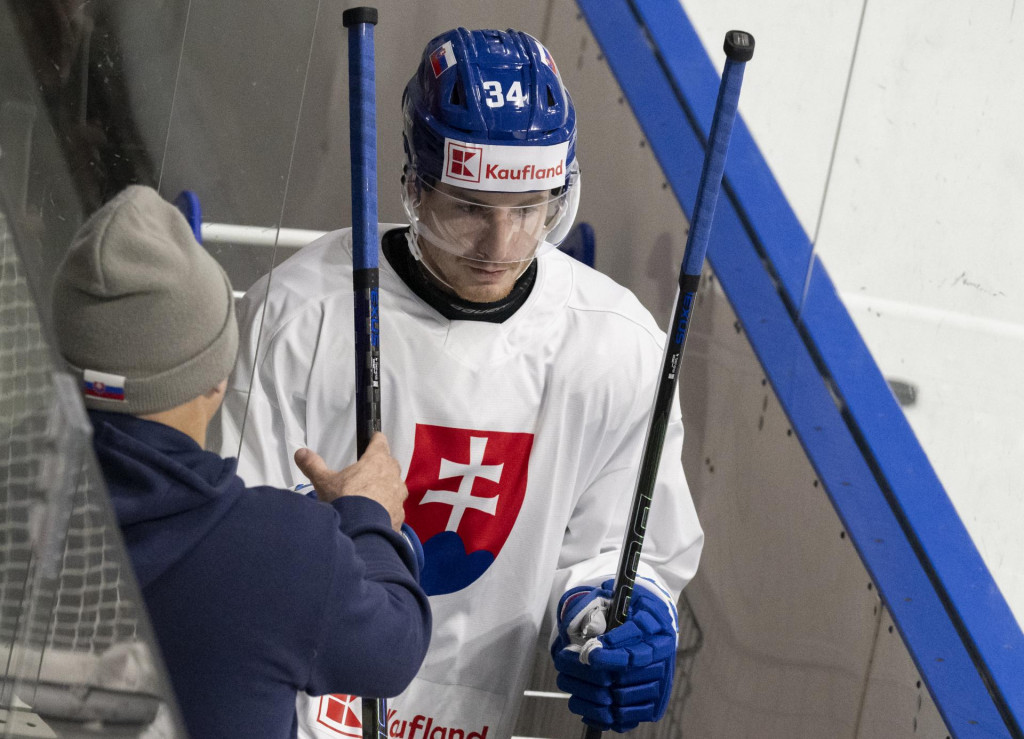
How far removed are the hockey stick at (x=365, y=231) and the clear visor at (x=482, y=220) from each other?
0.12m

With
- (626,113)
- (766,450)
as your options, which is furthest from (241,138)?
(766,450)

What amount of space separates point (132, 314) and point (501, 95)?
0.63 m

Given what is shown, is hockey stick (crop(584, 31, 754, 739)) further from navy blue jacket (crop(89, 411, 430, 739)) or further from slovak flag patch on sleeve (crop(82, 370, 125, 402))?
slovak flag patch on sleeve (crop(82, 370, 125, 402))

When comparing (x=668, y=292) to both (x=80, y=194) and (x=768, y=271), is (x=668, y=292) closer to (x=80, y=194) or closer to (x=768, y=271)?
(x=768, y=271)

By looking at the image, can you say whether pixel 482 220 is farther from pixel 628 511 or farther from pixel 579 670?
pixel 579 670

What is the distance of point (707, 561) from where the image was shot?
228 cm

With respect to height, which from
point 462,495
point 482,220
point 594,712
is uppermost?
point 482,220

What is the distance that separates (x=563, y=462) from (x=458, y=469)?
0.42 ft

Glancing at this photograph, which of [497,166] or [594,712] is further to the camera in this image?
[594,712]

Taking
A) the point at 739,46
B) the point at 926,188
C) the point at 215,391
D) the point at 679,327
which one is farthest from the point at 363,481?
the point at 926,188

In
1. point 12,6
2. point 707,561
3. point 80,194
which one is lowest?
point 707,561

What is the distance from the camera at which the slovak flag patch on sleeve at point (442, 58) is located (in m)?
1.45

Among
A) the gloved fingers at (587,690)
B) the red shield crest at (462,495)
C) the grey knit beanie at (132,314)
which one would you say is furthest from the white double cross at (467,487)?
the grey knit beanie at (132,314)

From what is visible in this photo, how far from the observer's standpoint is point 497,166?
1405mm
